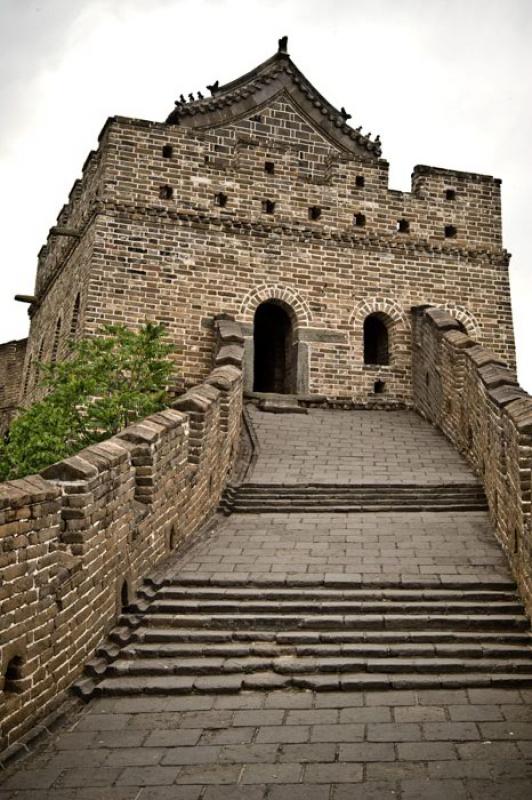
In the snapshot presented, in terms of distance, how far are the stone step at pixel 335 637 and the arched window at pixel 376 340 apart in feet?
37.5

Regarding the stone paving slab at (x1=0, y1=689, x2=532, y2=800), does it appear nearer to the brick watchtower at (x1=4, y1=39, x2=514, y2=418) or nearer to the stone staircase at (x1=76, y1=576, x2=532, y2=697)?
the stone staircase at (x1=76, y1=576, x2=532, y2=697)

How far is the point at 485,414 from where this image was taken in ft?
35.1

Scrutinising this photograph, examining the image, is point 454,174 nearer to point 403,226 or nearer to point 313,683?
point 403,226

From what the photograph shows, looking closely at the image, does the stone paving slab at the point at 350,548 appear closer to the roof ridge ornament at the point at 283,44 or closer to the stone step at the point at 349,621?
the stone step at the point at 349,621

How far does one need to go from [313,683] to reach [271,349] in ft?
43.5

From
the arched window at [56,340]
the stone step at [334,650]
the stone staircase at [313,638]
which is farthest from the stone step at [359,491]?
the arched window at [56,340]

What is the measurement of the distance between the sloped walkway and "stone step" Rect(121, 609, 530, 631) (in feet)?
0.17

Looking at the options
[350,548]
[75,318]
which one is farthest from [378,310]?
[350,548]

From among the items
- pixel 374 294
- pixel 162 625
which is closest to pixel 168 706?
pixel 162 625

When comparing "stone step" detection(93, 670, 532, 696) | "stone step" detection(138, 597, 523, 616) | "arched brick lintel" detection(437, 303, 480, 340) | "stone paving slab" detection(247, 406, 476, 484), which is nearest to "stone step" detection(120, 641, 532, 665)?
"stone step" detection(93, 670, 532, 696)

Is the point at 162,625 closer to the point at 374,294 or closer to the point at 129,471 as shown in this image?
the point at 129,471

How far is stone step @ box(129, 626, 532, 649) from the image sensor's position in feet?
22.1

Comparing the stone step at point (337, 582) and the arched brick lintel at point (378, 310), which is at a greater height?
the arched brick lintel at point (378, 310)

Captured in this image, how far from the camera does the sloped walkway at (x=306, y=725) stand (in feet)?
15.1
